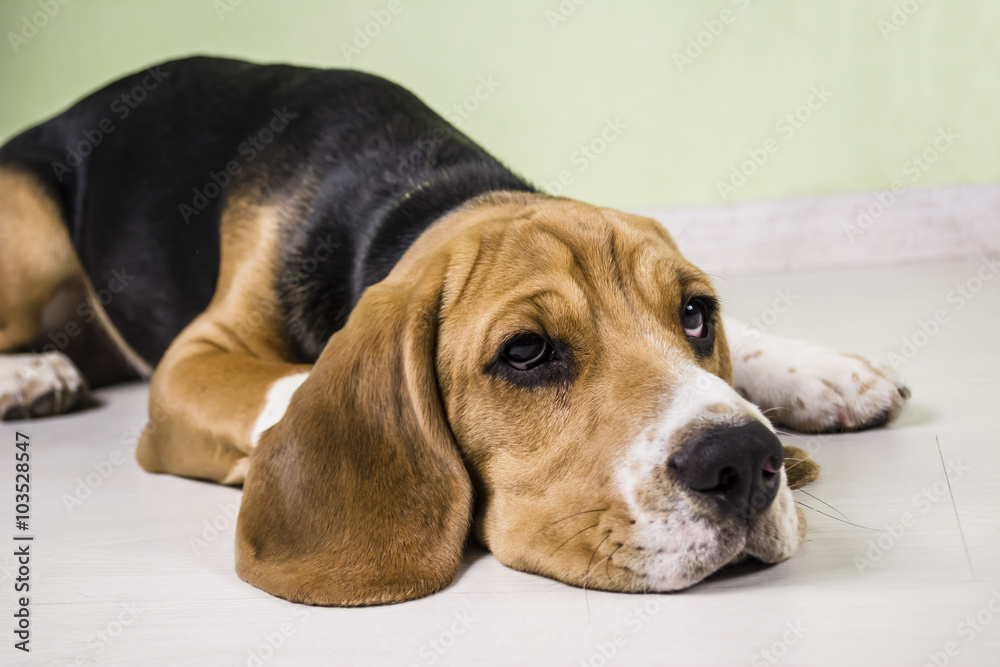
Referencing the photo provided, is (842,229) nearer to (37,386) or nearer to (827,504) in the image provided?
(827,504)

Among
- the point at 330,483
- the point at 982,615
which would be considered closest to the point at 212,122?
the point at 330,483

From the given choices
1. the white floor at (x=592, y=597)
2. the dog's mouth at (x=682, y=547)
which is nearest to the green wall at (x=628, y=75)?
the white floor at (x=592, y=597)

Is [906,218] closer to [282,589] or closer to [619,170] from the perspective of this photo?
[619,170]

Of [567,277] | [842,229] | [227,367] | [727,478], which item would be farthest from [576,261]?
[842,229]

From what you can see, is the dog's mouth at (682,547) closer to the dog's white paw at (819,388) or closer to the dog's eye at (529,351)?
the dog's eye at (529,351)

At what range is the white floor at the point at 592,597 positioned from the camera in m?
1.89

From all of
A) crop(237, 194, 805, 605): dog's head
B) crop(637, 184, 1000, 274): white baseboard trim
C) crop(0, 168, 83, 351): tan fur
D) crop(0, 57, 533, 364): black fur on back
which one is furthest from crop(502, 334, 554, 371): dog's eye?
crop(637, 184, 1000, 274): white baseboard trim

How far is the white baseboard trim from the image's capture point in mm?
6184

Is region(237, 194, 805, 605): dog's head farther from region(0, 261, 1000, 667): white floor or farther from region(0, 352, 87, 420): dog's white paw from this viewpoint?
region(0, 352, 87, 420): dog's white paw

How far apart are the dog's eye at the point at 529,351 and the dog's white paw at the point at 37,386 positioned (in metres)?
2.78

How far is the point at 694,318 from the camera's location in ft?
8.51

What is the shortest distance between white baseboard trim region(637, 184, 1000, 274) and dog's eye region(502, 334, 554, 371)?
14.2 ft

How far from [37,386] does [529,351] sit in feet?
9.33

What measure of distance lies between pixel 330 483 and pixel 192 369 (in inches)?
50.0
